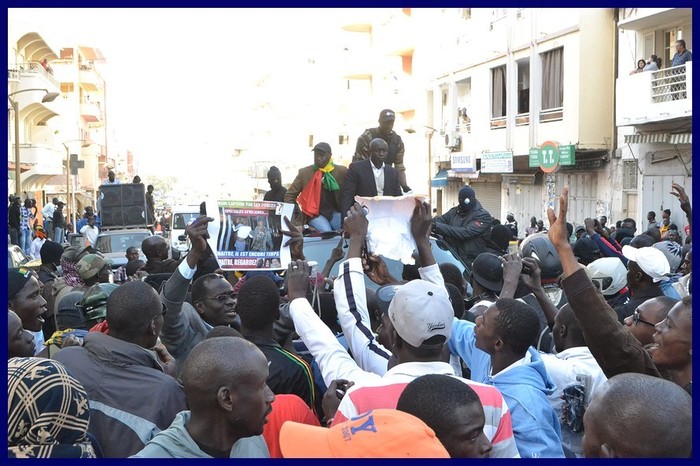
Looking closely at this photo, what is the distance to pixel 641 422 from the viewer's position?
8.55 ft

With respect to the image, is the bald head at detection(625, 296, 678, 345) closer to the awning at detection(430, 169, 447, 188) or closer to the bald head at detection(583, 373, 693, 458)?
the bald head at detection(583, 373, 693, 458)

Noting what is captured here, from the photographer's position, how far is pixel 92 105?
228 feet

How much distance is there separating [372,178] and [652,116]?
656 inches

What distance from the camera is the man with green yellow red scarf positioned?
9.15m

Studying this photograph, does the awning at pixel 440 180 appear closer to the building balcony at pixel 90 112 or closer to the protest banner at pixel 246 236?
the protest banner at pixel 246 236

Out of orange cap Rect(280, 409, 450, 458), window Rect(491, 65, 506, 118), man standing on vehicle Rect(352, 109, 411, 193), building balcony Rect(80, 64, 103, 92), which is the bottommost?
orange cap Rect(280, 409, 450, 458)

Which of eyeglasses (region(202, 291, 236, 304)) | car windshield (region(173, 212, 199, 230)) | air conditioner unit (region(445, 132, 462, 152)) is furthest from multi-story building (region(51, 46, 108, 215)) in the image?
eyeglasses (region(202, 291, 236, 304))

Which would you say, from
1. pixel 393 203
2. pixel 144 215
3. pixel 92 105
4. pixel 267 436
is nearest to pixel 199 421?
pixel 267 436

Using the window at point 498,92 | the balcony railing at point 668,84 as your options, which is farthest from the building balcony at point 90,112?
the balcony railing at point 668,84

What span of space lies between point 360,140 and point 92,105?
6304 cm

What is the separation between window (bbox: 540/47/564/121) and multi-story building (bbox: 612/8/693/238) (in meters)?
2.25

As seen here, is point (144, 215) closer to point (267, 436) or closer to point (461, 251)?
point (461, 251)

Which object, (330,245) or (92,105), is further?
(92,105)

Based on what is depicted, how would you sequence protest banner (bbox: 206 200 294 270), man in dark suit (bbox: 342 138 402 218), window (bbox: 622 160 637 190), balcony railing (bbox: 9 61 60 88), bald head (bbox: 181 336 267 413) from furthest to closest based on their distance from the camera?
balcony railing (bbox: 9 61 60 88) → window (bbox: 622 160 637 190) → man in dark suit (bbox: 342 138 402 218) → protest banner (bbox: 206 200 294 270) → bald head (bbox: 181 336 267 413)
